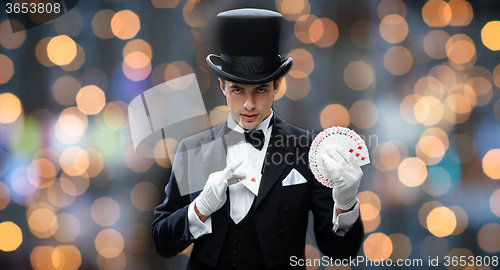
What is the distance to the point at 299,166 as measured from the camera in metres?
1.60

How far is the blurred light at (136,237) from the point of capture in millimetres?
2148

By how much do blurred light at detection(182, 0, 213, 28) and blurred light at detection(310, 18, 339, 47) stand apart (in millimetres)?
662

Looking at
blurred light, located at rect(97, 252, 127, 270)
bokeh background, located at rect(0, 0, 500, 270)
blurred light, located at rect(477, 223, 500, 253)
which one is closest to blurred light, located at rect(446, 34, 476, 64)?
bokeh background, located at rect(0, 0, 500, 270)

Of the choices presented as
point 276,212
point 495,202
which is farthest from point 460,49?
point 276,212

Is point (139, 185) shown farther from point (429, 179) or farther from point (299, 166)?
point (429, 179)

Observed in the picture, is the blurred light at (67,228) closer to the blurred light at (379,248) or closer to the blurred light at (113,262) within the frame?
the blurred light at (113,262)

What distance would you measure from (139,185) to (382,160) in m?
1.58

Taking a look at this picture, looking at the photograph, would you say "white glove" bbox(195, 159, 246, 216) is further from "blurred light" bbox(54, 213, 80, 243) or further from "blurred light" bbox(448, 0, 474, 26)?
"blurred light" bbox(448, 0, 474, 26)

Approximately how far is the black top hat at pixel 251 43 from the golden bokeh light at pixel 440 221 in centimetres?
142

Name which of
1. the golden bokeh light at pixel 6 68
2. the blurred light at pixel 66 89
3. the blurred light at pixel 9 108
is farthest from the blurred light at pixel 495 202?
the golden bokeh light at pixel 6 68

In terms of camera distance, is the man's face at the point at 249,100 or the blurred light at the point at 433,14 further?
the blurred light at the point at 433,14

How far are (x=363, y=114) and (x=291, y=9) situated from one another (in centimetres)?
80

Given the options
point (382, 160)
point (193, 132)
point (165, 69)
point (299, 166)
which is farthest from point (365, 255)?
point (165, 69)

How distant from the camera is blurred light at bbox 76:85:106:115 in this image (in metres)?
2.15
